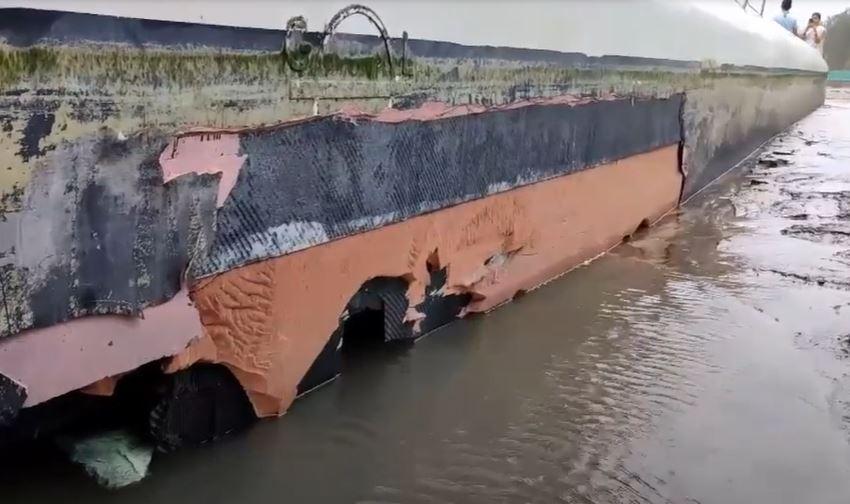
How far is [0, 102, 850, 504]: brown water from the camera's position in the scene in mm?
2049

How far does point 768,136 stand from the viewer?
32.3 feet

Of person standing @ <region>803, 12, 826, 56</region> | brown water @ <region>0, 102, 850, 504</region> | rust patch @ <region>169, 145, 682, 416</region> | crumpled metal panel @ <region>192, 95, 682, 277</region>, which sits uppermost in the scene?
person standing @ <region>803, 12, 826, 56</region>

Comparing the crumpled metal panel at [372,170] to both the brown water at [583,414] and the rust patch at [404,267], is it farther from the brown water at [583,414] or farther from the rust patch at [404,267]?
the brown water at [583,414]

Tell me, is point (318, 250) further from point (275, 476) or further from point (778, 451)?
point (778, 451)

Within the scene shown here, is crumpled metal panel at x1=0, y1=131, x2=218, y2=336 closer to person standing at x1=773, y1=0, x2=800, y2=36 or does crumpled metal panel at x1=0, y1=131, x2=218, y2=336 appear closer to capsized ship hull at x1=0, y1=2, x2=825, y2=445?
capsized ship hull at x1=0, y1=2, x2=825, y2=445

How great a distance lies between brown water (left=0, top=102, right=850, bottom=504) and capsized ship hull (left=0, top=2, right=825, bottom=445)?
6.2 inches

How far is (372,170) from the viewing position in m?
2.53

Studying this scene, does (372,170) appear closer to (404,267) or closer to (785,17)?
(404,267)

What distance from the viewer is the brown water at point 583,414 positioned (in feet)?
6.72

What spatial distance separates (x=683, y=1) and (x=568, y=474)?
172 inches

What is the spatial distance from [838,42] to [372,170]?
44.6m

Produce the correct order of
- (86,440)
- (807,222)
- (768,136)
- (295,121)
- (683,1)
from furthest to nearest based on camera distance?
(768,136) → (683,1) → (807,222) → (295,121) → (86,440)

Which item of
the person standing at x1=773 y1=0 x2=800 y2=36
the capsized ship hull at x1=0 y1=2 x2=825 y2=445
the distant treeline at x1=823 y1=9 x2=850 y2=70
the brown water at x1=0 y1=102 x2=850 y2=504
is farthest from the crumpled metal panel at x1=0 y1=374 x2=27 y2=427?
the distant treeline at x1=823 y1=9 x2=850 y2=70

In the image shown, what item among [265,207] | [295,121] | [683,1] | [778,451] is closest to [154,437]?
[265,207]
